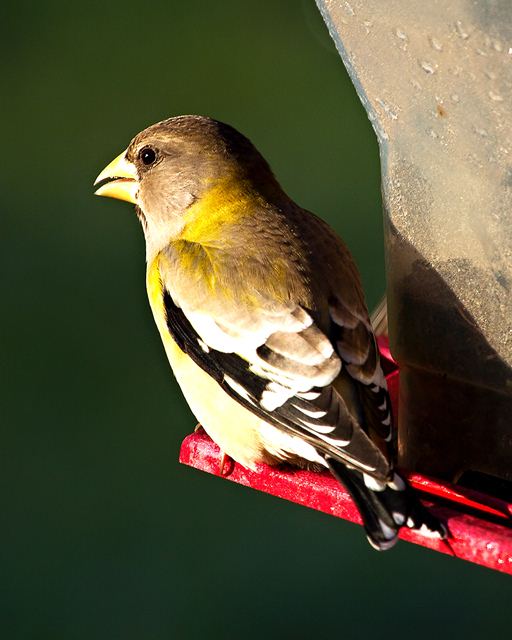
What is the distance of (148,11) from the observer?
10180 mm

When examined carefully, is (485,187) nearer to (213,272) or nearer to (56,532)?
(213,272)

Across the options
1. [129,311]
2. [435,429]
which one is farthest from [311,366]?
[129,311]

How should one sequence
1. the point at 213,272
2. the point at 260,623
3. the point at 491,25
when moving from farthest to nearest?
1. the point at 260,623
2. the point at 213,272
3. the point at 491,25

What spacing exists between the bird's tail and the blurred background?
297 centimetres

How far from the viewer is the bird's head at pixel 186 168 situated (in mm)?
4059

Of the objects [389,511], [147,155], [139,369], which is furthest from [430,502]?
[139,369]

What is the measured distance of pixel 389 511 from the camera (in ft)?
10.0

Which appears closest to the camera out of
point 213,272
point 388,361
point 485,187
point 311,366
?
point 485,187

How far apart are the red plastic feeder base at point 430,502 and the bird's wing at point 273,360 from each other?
11 cm

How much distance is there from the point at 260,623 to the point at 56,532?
1.18 meters

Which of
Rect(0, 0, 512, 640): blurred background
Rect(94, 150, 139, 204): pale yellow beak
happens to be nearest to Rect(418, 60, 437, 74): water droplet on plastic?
Rect(94, 150, 139, 204): pale yellow beak

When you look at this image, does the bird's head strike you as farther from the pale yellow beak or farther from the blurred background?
the blurred background

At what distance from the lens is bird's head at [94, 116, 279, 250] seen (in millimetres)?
4059

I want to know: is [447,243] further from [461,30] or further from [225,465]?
[225,465]
